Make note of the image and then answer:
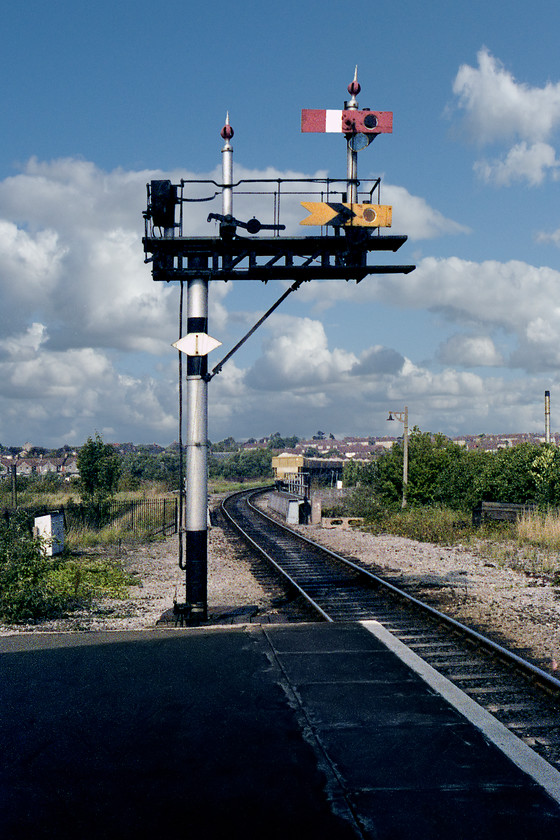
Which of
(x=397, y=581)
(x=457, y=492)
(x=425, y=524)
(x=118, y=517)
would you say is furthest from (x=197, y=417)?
(x=457, y=492)

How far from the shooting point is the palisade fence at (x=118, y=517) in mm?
21000

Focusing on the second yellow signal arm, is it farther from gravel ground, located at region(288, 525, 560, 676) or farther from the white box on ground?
the white box on ground

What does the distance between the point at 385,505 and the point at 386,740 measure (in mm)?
26073

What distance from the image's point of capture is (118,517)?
80.7 feet

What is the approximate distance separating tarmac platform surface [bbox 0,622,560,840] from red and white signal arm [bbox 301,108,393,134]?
572 centimetres

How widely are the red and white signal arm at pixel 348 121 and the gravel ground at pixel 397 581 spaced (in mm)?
5744

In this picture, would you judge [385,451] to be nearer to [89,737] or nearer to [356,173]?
[356,173]

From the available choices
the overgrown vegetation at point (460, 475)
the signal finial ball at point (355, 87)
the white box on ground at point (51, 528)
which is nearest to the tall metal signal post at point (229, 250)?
the signal finial ball at point (355, 87)

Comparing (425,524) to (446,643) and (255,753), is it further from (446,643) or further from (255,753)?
(255,753)

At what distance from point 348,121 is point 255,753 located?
6663 mm

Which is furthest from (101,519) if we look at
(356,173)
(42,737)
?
(42,737)

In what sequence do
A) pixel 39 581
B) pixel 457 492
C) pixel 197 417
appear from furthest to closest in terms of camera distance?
pixel 457 492 < pixel 39 581 < pixel 197 417

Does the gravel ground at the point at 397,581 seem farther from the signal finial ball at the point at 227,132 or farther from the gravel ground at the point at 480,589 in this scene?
the signal finial ball at the point at 227,132

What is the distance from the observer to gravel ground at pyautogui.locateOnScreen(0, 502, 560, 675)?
337 inches
